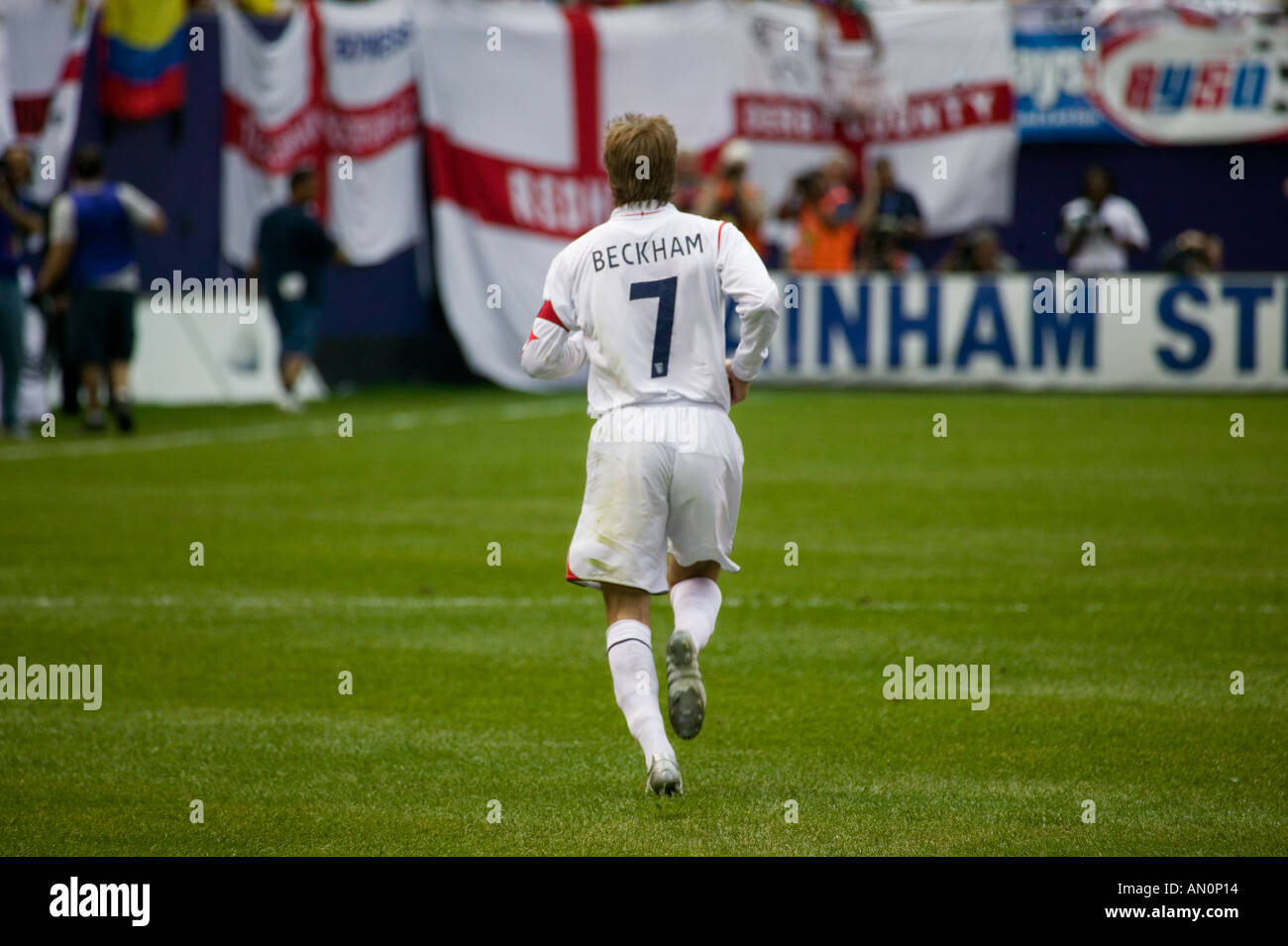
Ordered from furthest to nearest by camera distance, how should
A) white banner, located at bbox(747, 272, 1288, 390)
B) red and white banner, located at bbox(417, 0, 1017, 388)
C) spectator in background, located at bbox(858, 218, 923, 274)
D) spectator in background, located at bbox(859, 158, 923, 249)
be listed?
spectator in background, located at bbox(859, 158, 923, 249) → spectator in background, located at bbox(858, 218, 923, 274) → red and white banner, located at bbox(417, 0, 1017, 388) → white banner, located at bbox(747, 272, 1288, 390)

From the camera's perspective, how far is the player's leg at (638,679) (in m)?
5.82

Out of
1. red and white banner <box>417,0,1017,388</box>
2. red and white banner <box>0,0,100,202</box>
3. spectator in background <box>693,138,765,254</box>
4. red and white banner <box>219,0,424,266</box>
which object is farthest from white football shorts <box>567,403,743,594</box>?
red and white banner <box>417,0,1017,388</box>

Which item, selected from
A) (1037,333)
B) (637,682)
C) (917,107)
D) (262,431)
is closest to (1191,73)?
(917,107)

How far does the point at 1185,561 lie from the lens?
10.6 m

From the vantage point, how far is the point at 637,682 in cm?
601

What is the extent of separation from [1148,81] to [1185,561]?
18.3m

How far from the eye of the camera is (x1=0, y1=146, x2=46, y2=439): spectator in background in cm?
1672

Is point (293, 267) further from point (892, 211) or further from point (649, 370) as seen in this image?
point (649, 370)

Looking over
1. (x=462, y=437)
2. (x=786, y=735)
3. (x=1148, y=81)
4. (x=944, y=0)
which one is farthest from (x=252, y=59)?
(x=786, y=735)

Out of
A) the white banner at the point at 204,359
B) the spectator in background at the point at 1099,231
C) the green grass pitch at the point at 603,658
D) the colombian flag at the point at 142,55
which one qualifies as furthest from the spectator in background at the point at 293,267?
the spectator in background at the point at 1099,231

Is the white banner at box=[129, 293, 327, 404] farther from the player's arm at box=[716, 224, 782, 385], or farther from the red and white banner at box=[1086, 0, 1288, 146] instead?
the player's arm at box=[716, 224, 782, 385]

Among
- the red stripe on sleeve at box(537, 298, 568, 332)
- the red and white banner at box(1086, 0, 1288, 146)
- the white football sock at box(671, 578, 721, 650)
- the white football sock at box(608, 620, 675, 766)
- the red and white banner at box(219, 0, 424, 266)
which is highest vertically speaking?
the red and white banner at box(1086, 0, 1288, 146)

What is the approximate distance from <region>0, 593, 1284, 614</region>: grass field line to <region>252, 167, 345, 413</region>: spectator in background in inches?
415

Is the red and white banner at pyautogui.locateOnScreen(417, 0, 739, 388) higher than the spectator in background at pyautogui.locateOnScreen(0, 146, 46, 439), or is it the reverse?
the red and white banner at pyautogui.locateOnScreen(417, 0, 739, 388)
